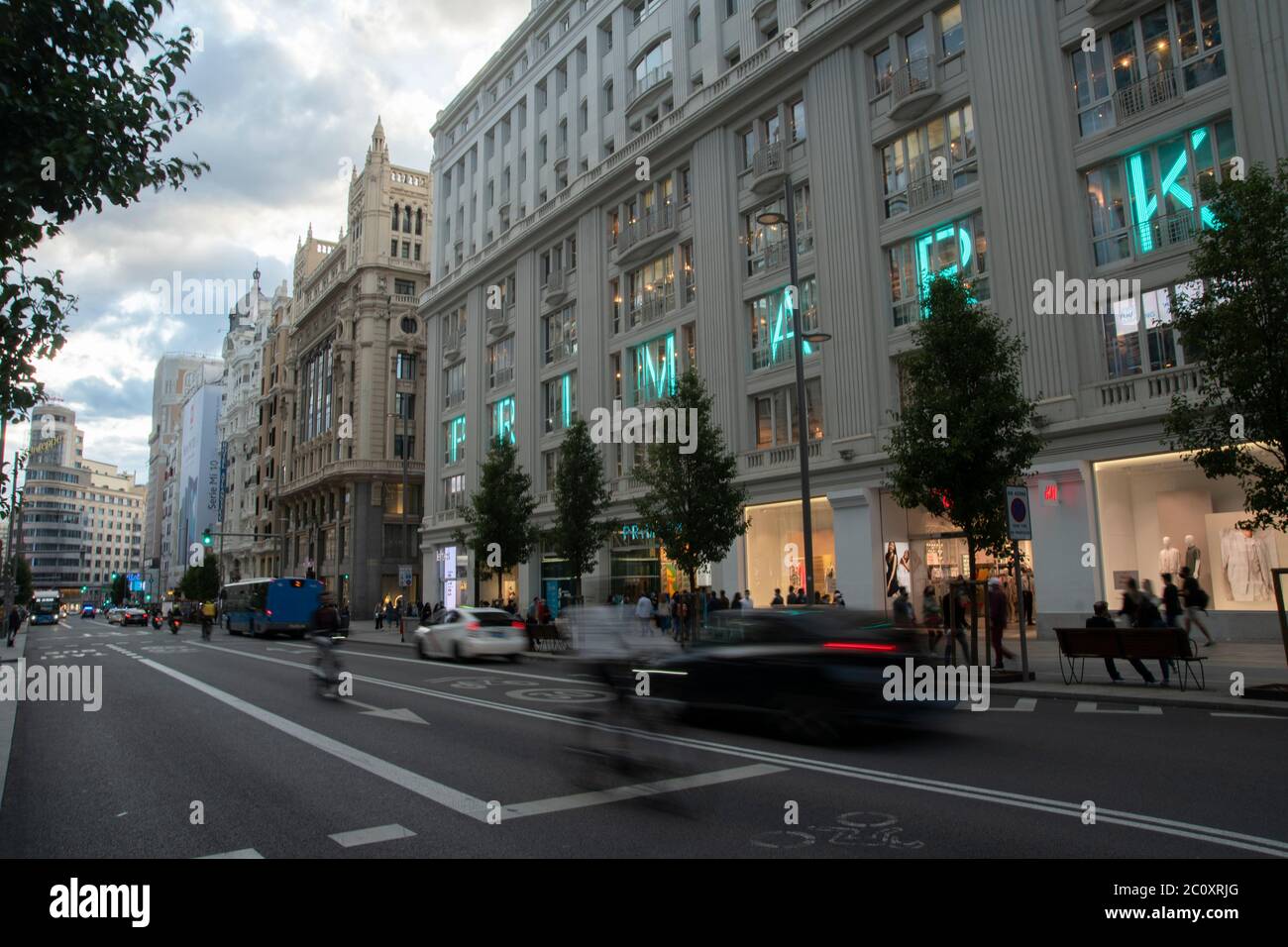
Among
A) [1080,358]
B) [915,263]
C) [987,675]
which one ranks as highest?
[915,263]

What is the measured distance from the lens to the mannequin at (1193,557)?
1922cm

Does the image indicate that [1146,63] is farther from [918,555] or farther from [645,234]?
[645,234]

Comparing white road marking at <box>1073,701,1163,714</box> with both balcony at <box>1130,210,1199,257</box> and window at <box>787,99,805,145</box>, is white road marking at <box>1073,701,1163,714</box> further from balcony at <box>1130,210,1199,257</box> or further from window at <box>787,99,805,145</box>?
window at <box>787,99,805,145</box>

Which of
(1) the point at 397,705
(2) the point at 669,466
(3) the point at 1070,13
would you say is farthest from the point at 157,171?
(3) the point at 1070,13

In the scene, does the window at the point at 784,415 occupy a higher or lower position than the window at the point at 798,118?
lower

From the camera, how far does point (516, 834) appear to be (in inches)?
213

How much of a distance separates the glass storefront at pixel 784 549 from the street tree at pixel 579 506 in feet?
17.8

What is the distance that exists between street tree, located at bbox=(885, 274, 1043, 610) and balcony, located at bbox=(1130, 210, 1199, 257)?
653 centimetres

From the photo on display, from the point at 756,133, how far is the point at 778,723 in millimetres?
26274

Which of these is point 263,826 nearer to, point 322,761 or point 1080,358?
point 322,761

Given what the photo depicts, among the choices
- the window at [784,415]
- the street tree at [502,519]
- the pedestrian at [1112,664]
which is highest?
the window at [784,415]

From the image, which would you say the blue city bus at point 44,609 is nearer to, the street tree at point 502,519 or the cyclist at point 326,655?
the street tree at point 502,519

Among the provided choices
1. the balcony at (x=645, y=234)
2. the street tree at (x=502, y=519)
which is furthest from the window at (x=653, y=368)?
the street tree at (x=502, y=519)
